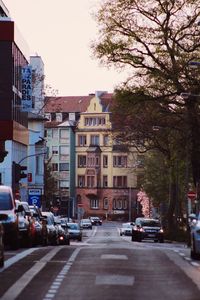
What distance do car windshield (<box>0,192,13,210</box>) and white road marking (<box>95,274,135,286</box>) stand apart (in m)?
13.0

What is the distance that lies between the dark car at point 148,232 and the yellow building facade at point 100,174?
11386 cm

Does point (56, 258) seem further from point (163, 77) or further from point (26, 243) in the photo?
point (163, 77)

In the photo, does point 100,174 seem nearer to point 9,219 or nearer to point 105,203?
point 105,203

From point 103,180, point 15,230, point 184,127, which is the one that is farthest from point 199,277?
point 103,180

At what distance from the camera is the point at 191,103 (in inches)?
2231

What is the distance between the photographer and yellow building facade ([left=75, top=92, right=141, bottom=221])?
182m

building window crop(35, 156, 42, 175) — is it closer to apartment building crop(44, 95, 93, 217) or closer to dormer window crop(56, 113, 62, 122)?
apartment building crop(44, 95, 93, 217)

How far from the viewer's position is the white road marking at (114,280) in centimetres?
1830

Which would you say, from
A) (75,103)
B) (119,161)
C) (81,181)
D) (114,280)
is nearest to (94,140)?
(119,161)

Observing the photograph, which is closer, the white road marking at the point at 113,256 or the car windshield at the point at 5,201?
the white road marking at the point at 113,256

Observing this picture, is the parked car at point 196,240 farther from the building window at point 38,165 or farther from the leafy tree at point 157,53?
the building window at point 38,165

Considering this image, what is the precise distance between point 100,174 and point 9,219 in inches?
6006

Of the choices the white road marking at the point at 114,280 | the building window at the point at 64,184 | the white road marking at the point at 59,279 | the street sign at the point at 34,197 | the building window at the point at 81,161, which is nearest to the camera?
the white road marking at the point at 59,279

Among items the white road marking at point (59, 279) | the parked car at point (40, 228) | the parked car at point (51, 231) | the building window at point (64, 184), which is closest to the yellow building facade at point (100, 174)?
the building window at point (64, 184)
